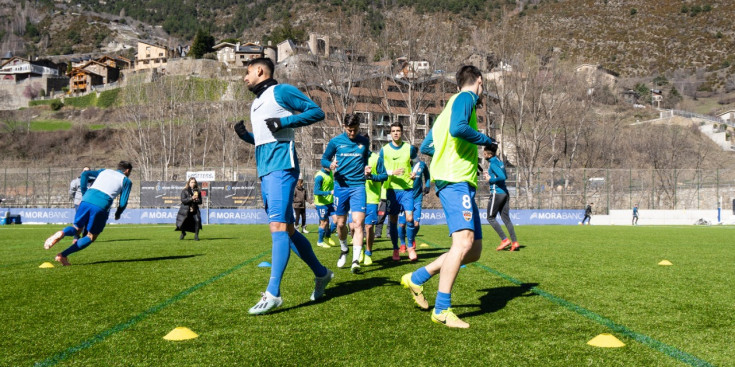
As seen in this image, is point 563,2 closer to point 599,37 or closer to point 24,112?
point 599,37

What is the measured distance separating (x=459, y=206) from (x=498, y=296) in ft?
4.91

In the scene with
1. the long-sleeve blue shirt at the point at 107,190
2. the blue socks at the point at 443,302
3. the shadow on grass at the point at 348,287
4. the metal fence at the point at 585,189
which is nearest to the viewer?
the blue socks at the point at 443,302

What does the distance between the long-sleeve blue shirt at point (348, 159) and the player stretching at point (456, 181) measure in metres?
2.87

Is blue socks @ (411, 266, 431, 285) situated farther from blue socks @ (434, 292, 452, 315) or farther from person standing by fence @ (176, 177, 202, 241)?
person standing by fence @ (176, 177, 202, 241)

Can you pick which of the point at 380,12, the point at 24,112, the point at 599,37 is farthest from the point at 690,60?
the point at 24,112

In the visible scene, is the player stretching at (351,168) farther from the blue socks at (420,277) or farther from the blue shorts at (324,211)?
the blue shorts at (324,211)

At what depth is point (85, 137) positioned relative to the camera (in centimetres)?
8169

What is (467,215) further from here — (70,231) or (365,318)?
(70,231)

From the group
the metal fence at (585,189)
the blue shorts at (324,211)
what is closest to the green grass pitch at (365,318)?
the blue shorts at (324,211)

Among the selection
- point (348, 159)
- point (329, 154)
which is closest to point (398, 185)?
point (348, 159)

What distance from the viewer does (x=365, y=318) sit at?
4.44m

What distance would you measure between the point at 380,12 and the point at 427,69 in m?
126

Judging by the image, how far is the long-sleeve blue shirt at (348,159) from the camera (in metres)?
7.62

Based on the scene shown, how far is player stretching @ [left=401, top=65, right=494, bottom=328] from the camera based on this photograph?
Result: 4.37m
